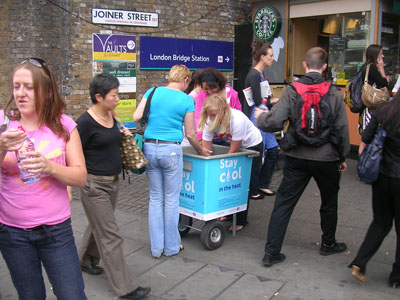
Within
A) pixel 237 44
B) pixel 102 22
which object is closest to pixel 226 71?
pixel 237 44

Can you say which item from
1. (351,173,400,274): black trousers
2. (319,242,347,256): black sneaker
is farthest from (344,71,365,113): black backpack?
(351,173,400,274): black trousers

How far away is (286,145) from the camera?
4.14 m

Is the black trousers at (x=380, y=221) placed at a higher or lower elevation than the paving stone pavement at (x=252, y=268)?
higher

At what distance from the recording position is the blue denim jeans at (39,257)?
2.54 metres

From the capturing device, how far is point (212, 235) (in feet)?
15.7

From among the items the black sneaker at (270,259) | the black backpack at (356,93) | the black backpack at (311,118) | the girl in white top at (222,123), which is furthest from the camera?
the black backpack at (356,93)

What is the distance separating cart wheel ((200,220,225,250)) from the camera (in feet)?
15.4

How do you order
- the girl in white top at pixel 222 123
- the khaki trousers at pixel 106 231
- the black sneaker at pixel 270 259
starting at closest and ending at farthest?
the khaki trousers at pixel 106 231
the black sneaker at pixel 270 259
the girl in white top at pixel 222 123

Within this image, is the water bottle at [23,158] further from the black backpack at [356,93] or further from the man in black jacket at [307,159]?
the black backpack at [356,93]

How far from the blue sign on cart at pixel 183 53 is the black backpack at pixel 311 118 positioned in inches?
242

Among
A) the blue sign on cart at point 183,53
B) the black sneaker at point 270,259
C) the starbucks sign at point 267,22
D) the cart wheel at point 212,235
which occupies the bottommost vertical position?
the black sneaker at point 270,259

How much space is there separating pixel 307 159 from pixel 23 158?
102 inches

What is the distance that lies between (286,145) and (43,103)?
7.44 ft

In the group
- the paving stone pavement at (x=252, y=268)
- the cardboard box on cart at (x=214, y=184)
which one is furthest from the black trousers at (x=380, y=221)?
the cardboard box on cart at (x=214, y=184)
